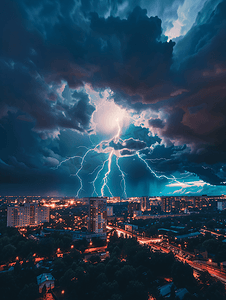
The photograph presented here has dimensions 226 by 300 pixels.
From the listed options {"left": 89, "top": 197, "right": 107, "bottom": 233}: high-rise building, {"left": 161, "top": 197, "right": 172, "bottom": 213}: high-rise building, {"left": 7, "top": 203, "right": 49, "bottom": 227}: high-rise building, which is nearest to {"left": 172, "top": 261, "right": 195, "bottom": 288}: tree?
{"left": 89, "top": 197, "right": 107, "bottom": 233}: high-rise building

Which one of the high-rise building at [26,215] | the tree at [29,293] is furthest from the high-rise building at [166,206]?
the tree at [29,293]

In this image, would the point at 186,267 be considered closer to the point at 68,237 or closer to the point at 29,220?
the point at 68,237

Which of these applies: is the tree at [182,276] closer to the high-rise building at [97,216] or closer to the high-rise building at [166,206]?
the high-rise building at [97,216]

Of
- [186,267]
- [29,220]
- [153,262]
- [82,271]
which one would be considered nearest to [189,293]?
[186,267]

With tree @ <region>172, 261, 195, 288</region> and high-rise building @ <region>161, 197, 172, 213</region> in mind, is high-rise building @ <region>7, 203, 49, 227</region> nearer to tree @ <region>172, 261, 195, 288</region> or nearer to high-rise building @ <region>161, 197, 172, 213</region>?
tree @ <region>172, 261, 195, 288</region>

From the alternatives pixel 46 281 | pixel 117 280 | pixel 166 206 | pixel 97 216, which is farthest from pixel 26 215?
pixel 166 206

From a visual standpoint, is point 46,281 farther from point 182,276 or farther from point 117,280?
point 182,276
